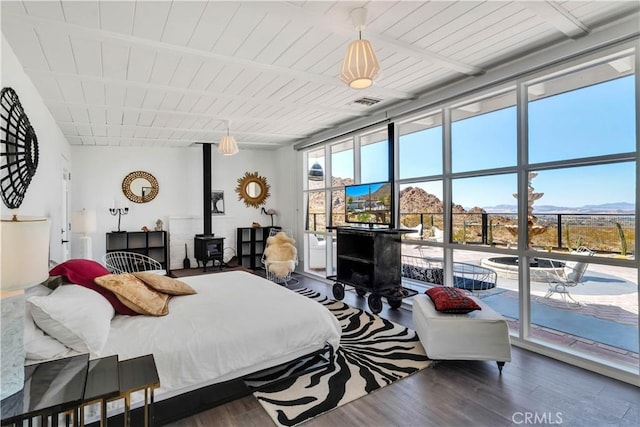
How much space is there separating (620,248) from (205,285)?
3752mm

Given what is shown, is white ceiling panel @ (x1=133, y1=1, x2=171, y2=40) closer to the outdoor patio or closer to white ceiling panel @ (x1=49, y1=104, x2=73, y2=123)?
white ceiling panel @ (x1=49, y1=104, x2=73, y2=123)

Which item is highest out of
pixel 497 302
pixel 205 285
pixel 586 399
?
pixel 205 285

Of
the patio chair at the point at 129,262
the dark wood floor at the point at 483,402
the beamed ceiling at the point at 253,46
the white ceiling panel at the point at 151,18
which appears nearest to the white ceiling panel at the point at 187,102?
the beamed ceiling at the point at 253,46

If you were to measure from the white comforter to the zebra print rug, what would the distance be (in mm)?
223

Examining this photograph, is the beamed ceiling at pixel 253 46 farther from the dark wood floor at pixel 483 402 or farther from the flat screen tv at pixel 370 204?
the dark wood floor at pixel 483 402

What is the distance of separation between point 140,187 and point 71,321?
543 centimetres

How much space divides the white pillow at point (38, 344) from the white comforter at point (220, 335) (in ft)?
0.75

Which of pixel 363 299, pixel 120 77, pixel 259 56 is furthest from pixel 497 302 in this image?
pixel 120 77

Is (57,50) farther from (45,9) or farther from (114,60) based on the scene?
(45,9)

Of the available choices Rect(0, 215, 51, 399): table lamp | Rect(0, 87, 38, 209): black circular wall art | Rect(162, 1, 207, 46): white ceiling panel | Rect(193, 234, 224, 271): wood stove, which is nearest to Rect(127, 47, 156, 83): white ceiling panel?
Rect(162, 1, 207, 46): white ceiling panel

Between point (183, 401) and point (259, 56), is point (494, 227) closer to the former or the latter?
point (259, 56)

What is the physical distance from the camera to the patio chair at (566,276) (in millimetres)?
2920

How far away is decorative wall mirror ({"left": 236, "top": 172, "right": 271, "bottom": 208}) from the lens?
7.48m

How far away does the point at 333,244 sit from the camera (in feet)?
19.9
